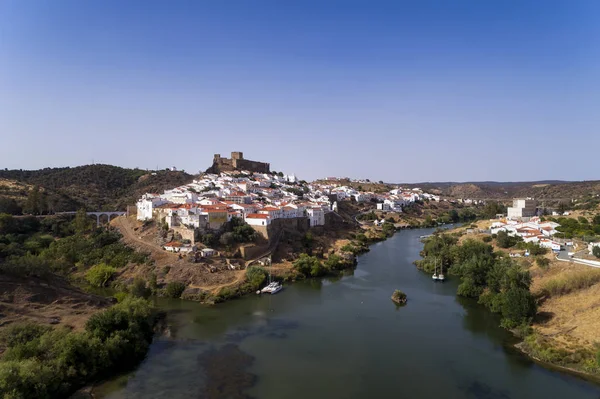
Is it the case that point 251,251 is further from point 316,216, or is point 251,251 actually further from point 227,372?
point 227,372

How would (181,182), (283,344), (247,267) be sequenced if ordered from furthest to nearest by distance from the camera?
(181,182) → (247,267) → (283,344)

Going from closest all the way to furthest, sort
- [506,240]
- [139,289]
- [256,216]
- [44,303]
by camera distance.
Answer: [44,303] → [139,289] → [506,240] → [256,216]

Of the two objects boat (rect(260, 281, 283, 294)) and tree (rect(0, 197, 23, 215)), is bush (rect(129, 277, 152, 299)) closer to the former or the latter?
boat (rect(260, 281, 283, 294))

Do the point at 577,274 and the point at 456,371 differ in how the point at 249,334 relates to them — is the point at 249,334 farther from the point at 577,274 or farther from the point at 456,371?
the point at 577,274

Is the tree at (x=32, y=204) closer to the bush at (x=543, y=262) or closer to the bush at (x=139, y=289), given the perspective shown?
the bush at (x=139, y=289)

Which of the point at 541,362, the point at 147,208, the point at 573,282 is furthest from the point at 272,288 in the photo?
the point at 147,208

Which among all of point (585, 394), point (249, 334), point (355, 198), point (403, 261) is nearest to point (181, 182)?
point (355, 198)

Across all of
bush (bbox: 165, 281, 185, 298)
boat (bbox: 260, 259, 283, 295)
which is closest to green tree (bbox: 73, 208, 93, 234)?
bush (bbox: 165, 281, 185, 298)
